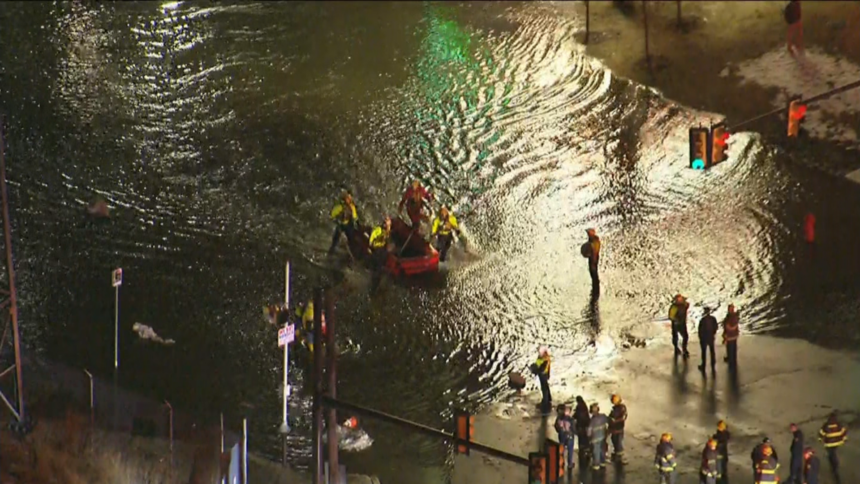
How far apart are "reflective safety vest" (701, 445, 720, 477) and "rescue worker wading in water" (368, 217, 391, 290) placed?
903 cm

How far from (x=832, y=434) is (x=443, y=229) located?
986cm

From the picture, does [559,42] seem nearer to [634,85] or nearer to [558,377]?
[634,85]

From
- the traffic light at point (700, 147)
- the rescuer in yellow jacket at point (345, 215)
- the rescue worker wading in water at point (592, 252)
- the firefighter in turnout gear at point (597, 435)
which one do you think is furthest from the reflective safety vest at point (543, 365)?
the rescuer in yellow jacket at point (345, 215)

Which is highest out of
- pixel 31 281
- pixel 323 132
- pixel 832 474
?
pixel 323 132

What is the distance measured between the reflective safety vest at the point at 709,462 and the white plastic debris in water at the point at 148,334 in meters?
10.4

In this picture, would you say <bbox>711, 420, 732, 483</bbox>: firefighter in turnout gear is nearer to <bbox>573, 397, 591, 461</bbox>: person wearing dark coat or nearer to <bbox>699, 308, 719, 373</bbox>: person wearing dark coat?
<bbox>573, 397, 591, 461</bbox>: person wearing dark coat

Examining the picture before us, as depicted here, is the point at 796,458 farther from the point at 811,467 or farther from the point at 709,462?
the point at 709,462

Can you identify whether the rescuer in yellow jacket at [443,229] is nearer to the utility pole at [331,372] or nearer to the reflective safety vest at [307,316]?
the reflective safety vest at [307,316]

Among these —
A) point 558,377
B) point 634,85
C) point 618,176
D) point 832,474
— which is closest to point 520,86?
point 634,85

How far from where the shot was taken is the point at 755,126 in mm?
37719

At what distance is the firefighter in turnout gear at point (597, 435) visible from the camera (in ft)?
82.5

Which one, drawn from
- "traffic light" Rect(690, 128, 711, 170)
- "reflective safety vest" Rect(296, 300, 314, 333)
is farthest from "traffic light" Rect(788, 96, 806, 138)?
"reflective safety vest" Rect(296, 300, 314, 333)

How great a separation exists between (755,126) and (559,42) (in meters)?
7.45

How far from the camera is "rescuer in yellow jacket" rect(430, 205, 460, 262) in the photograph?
31.8m
